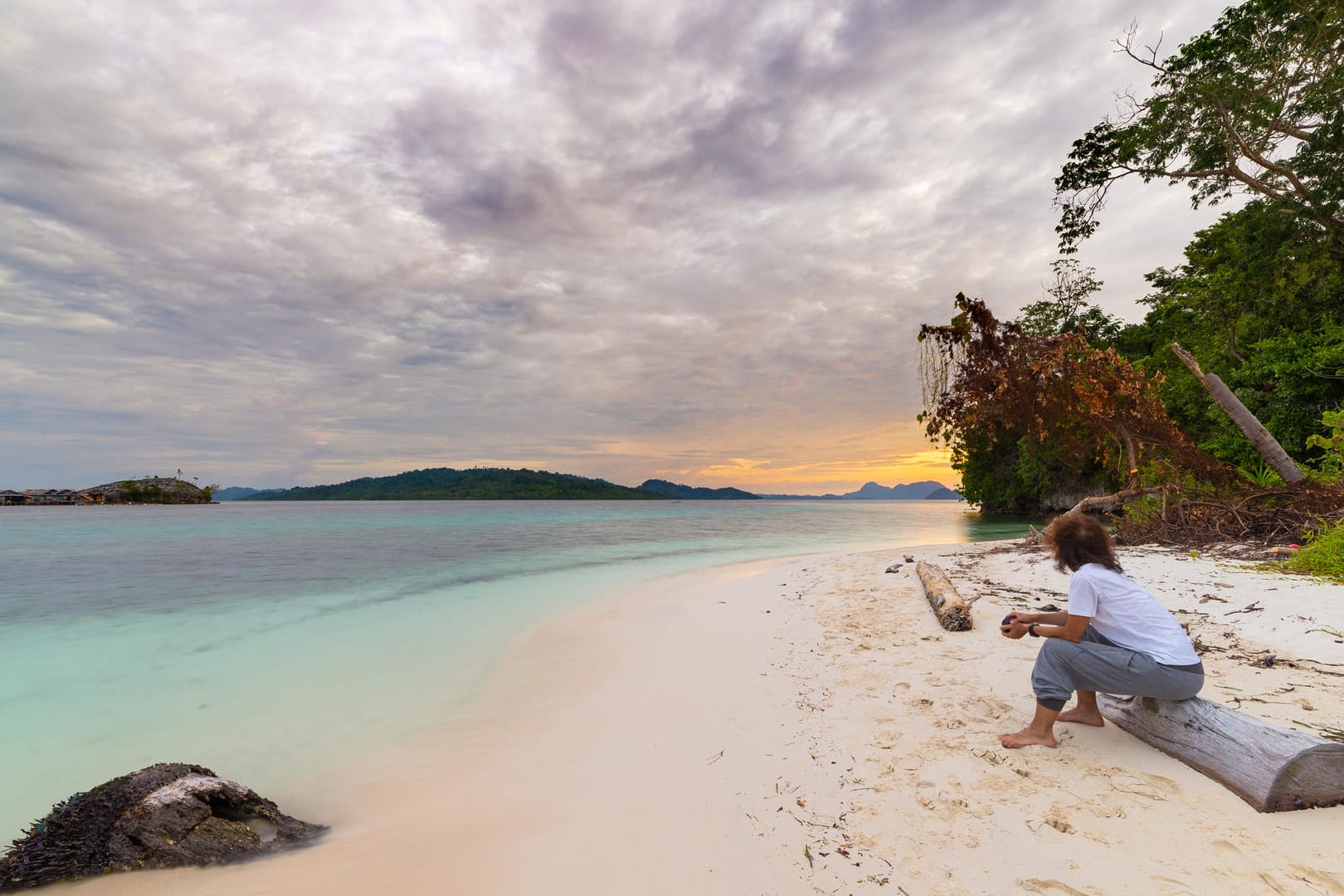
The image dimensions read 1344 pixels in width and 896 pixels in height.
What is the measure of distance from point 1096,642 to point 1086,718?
61 cm

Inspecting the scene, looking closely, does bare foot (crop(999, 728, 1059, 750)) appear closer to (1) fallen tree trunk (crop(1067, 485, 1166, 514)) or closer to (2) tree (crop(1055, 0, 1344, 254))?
(1) fallen tree trunk (crop(1067, 485, 1166, 514))

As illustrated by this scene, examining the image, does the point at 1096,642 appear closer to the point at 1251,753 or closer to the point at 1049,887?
the point at 1251,753

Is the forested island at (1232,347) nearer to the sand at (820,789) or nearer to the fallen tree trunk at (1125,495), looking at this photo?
the fallen tree trunk at (1125,495)

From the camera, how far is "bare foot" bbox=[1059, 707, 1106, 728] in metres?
3.70

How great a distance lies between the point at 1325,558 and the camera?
658 centimetres

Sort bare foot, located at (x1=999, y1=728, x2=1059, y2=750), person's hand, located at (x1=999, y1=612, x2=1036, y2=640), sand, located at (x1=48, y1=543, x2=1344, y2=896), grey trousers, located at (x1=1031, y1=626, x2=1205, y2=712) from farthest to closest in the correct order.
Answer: person's hand, located at (x1=999, y1=612, x2=1036, y2=640) → bare foot, located at (x1=999, y1=728, x2=1059, y2=750) → grey trousers, located at (x1=1031, y1=626, x2=1205, y2=712) → sand, located at (x1=48, y1=543, x2=1344, y2=896)

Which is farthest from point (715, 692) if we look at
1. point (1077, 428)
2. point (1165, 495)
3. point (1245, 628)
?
point (1077, 428)

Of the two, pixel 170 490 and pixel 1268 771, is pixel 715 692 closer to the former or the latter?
pixel 1268 771

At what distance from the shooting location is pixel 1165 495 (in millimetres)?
10672

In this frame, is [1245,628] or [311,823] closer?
[311,823]

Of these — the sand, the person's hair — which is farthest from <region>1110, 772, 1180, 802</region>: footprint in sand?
the person's hair

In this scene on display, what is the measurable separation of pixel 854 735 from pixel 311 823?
3.77 metres

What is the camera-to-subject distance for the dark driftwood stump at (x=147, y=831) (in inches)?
113

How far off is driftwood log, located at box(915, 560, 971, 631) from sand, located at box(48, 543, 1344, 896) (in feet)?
0.56
